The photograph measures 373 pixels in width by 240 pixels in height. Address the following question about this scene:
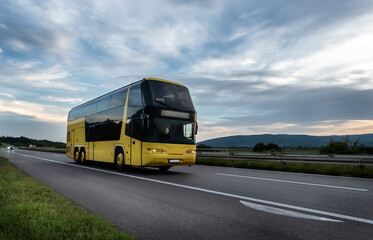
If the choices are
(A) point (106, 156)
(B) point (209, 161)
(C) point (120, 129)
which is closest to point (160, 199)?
(C) point (120, 129)

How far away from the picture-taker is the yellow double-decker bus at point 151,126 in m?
12.4

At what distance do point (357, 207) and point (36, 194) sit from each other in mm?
6805

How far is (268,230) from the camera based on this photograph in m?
4.18

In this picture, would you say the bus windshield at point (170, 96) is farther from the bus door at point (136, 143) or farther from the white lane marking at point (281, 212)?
the white lane marking at point (281, 212)

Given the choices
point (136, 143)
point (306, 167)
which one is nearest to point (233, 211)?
point (136, 143)

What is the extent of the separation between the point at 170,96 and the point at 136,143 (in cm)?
256

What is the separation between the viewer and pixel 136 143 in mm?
12750

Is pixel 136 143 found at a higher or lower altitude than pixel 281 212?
higher

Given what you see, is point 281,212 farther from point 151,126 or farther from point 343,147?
point 343,147

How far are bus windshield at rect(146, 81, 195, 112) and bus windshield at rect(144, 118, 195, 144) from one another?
667 millimetres

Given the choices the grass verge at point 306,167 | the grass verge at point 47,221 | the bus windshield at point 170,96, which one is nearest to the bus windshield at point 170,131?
the bus windshield at point 170,96

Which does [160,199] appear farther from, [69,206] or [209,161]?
[209,161]

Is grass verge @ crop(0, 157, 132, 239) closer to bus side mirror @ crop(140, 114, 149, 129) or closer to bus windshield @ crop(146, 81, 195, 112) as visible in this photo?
bus side mirror @ crop(140, 114, 149, 129)

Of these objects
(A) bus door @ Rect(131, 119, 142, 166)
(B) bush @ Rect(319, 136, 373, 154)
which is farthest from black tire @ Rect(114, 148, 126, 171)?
(B) bush @ Rect(319, 136, 373, 154)
